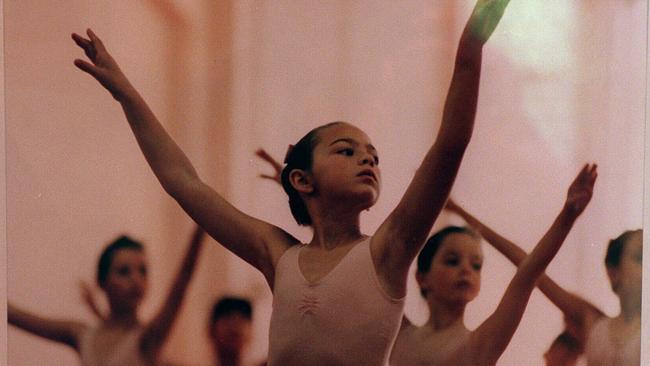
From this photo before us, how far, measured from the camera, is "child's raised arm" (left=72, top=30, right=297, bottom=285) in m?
0.90

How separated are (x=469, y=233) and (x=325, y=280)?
16cm

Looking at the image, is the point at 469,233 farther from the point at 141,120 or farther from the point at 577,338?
the point at 141,120

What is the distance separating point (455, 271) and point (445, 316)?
1.9 inches

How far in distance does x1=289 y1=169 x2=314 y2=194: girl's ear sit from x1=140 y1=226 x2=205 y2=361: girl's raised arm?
11cm

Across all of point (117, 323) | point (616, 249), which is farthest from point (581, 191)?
point (117, 323)

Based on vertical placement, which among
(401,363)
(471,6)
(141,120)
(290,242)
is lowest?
(401,363)

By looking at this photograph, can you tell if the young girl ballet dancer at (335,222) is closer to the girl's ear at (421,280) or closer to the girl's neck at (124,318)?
the girl's ear at (421,280)

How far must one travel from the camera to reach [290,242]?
89cm

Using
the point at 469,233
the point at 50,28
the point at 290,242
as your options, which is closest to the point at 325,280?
the point at 290,242

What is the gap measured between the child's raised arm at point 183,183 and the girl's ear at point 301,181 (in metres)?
0.05

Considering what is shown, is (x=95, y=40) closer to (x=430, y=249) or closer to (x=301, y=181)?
(x=301, y=181)

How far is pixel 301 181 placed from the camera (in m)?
0.89

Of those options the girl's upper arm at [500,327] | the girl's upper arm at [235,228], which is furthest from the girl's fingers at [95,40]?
the girl's upper arm at [500,327]

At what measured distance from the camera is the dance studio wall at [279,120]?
89 centimetres
